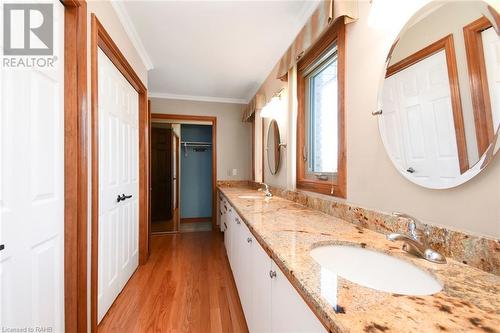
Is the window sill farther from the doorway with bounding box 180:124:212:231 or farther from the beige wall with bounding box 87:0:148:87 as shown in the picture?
→ the doorway with bounding box 180:124:212:231

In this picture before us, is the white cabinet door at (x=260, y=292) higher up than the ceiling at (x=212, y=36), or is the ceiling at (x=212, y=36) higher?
the ceiling at (x=212, y=36)

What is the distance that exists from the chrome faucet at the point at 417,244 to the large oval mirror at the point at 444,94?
0.18 m

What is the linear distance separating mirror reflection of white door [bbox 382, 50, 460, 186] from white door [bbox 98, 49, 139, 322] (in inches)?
70.7

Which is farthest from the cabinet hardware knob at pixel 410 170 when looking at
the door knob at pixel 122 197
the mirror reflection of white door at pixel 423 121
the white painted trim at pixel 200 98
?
the white painted trim at pixel 200 98

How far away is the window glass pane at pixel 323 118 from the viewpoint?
1.70 m

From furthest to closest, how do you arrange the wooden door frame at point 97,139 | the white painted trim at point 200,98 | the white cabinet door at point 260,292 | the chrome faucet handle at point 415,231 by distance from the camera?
the white painted trim at point 200,98 → the wooden door frame at point 97,139 → the white cabinet door at point 260,292 → the chrome faucet handle at point 415,231

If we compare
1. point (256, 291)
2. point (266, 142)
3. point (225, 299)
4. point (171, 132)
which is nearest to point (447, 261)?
point (256, 291)

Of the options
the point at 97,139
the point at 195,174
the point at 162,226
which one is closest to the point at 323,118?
the point at 97,139

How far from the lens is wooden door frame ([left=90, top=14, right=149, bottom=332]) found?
1.38m

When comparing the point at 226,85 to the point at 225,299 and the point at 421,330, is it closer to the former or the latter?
the point at 225,299

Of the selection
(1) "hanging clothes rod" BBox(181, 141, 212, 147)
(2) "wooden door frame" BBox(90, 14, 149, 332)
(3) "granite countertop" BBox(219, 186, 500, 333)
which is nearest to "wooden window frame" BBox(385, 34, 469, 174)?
(3) "granite countertop" BBox(219, 186, 500, 333)

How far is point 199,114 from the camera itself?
3904 mm

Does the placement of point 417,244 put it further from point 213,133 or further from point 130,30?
point 213,133

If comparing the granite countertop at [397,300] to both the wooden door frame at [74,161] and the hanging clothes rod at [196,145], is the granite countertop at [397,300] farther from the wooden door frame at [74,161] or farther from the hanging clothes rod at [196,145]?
the hanging clothes rod at [196,145]
